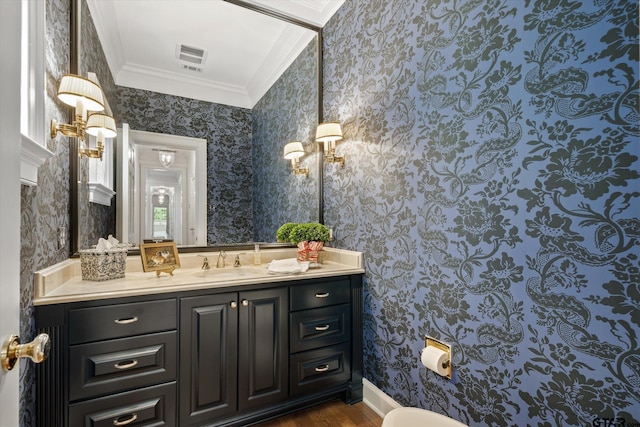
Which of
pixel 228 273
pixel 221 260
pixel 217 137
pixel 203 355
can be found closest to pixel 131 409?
pixel 203 355

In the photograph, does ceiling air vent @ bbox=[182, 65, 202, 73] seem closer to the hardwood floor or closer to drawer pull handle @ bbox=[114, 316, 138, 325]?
drawer pull handle @ bbox=[114, 316, 138, 325]

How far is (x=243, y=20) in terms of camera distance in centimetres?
216

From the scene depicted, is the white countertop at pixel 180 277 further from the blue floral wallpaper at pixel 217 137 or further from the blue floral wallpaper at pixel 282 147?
the blue floral wallpaper at pixel 282 147

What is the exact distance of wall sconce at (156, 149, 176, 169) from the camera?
1923mm

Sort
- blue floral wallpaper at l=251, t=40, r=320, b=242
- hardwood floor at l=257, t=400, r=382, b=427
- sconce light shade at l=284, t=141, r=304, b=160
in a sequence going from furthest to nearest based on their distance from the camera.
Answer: sconce light shade at l=284, t=141, r=304, b=160
blue floral wallpaper at l=251, t=40, r=320, b=242
hardwood floor at l=257, t=400, r=382, b=427

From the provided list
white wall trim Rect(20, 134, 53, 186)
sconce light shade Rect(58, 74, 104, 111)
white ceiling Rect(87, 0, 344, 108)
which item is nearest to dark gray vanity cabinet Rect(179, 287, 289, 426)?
white wall trim Rect(20, 134, 53, 186)

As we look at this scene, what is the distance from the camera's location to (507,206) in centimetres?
116

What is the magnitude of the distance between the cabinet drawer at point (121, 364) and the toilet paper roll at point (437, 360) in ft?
4.11

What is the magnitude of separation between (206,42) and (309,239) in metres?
1.62

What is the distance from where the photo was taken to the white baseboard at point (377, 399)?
1.76 metres

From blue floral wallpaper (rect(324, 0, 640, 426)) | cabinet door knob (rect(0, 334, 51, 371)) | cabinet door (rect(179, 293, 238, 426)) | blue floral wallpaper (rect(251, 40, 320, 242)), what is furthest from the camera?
A: blue floral wallpaper (rect(251, 40, 320, 242))

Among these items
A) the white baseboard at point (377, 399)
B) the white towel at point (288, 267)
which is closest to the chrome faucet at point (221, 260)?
the white towel at point (288, 267)

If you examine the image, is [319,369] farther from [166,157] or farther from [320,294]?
[166,157]

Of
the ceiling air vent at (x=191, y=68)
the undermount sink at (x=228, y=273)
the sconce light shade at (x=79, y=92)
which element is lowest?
the undermount sink at (x=228, y=273)
